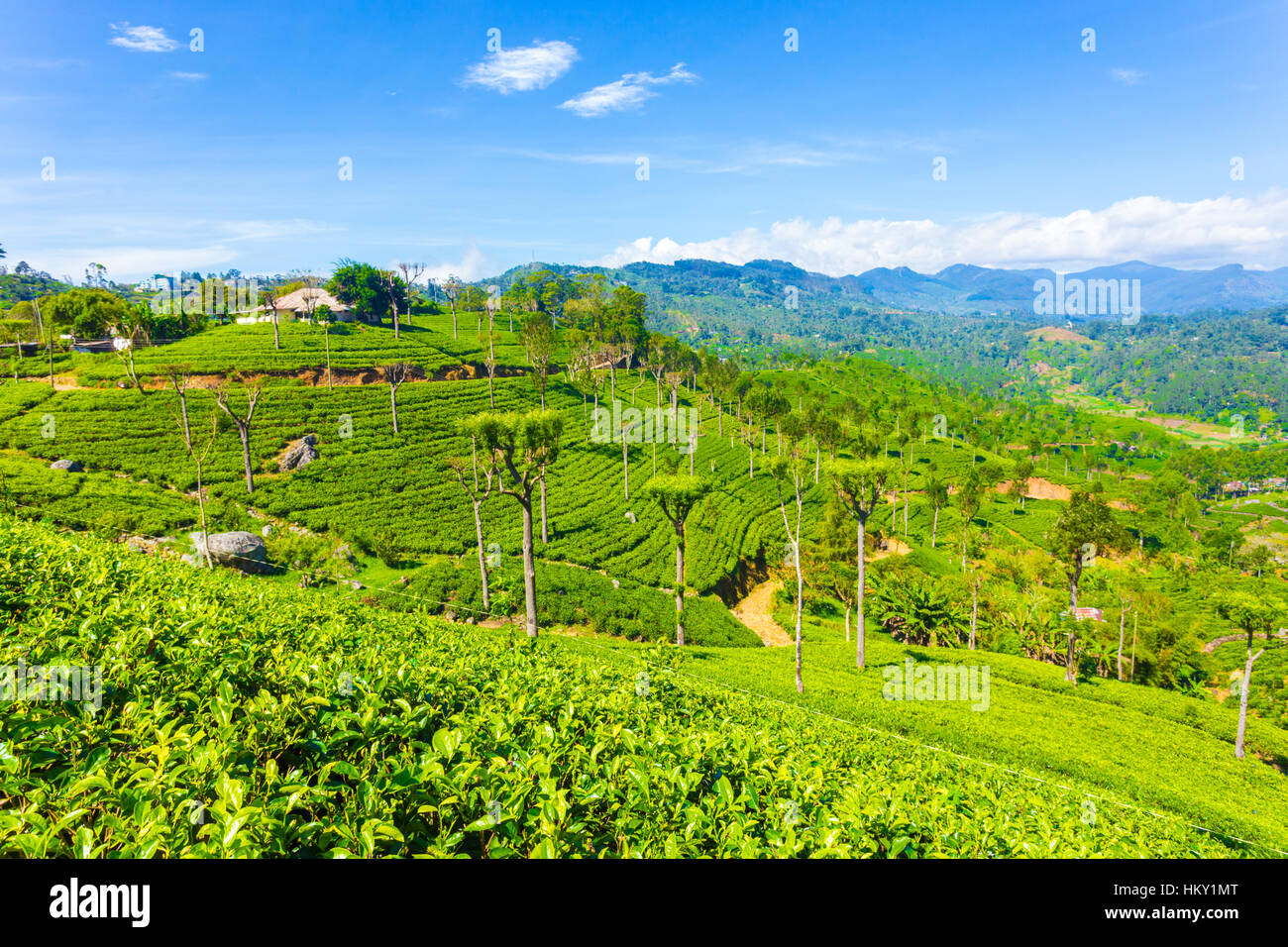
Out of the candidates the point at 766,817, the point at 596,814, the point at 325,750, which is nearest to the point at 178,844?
the point at 325,750

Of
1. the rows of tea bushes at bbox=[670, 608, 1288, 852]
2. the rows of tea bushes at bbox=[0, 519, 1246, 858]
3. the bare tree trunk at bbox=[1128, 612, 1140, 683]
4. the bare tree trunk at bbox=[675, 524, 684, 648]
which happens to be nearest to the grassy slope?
the rows of tea bushes at bbox=[670, 608, 1288, 852]

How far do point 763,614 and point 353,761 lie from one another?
34921mm

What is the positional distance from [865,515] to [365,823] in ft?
79.2

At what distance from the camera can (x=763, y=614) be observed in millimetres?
35875

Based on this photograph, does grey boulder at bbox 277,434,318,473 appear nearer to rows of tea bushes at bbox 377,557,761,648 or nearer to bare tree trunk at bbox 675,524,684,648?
rows of tea bushes at bbox 377,557,761,648

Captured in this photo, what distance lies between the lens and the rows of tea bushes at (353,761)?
7.60 feet

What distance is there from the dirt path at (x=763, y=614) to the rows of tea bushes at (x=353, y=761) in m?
27.5

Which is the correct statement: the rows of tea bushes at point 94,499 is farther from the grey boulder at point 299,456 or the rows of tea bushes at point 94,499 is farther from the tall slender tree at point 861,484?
the tall slender tree at point 861,484

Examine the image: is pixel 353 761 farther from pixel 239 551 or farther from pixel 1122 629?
pixel 1122 629

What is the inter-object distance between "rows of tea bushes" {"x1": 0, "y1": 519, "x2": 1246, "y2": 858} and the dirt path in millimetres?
27462

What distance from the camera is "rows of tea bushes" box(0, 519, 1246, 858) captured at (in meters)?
2.32

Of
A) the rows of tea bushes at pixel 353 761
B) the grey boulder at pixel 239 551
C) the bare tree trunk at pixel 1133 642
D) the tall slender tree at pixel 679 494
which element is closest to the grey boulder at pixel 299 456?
the grey boulder at pixel 239 551
